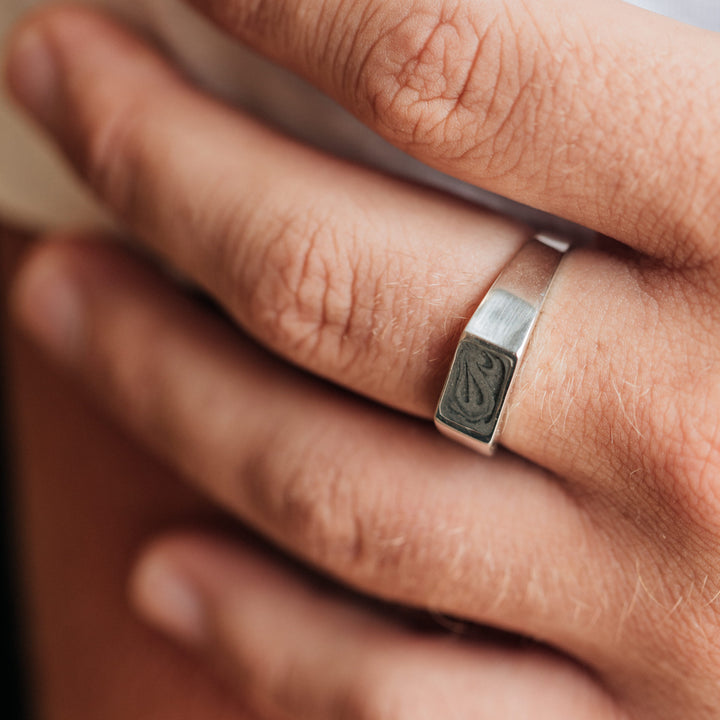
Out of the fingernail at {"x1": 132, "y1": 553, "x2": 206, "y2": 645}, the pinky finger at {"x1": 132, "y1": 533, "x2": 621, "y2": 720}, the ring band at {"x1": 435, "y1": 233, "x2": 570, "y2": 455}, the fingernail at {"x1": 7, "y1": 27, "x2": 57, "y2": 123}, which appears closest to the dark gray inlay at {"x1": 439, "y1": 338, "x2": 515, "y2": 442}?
the ring band at {"x1": 435, "y1": 233, "x2": 570, "y2": 455}

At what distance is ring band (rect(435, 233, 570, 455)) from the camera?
54 cm

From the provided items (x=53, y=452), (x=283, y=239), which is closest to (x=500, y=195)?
(x=283, y=239)

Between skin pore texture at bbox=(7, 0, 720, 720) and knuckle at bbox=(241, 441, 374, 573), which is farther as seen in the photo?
knuckle at bbox=(241, 441, 374, 573)

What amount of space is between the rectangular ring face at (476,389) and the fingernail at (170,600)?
0.43m

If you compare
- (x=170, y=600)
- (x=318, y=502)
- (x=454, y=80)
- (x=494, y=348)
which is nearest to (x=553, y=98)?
(x=454, y=80)

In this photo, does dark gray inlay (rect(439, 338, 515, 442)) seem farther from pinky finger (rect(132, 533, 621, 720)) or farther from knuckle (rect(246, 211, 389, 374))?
pinky finger (rect(132, 533, 621, 720))

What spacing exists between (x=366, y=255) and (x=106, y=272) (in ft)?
1.31

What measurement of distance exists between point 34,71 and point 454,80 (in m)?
0.48

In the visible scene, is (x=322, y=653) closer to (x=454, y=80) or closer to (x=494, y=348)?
(x=494, y=348)

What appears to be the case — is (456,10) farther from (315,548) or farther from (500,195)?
(315,548)

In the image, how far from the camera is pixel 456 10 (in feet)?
1.74

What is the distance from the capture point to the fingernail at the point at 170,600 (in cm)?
81

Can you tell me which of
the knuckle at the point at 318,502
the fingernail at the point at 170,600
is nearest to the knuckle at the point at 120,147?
the knuckle at the point at 318,502

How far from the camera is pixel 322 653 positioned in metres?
0.75
